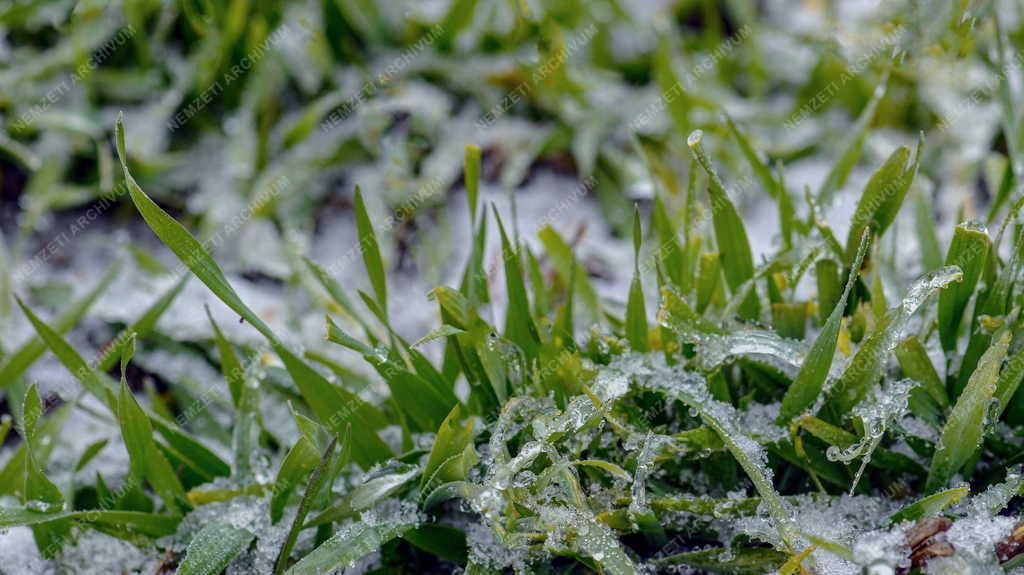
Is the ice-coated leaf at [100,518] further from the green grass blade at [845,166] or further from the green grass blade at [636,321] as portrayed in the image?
the green grass blade at [845,166]

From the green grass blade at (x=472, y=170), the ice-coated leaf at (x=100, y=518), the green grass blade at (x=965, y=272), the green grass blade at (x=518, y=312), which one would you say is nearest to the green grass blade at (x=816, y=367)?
the green grass blade at (x=965, y=272)

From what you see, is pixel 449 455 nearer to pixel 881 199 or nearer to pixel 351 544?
pixel 351 544

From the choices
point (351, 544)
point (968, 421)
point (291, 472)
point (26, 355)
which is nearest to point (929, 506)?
point (968, 421)

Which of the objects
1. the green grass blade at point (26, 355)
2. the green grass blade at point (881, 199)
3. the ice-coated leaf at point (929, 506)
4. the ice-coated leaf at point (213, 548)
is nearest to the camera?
the ice-coated leaf at point (929, 506)

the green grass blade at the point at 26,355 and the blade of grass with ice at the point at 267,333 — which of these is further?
the green grass blade at the point at 26,355

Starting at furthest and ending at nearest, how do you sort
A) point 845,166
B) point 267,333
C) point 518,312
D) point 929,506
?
point 845,166, point 518,312, point 267,333, point 929,506

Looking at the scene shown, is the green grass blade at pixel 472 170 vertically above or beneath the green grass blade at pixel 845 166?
above

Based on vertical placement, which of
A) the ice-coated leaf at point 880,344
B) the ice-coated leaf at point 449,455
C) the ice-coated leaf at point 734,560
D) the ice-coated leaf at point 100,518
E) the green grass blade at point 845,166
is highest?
the ice-coated leaf at point 100,518

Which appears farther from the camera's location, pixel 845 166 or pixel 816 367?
pixel 845 166

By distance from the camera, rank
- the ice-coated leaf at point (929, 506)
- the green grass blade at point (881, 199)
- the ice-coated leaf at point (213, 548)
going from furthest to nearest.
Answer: the green grass blade at point (881, 199), the ice-coated leaf at point (213, 548), the ice-coated leaf at point (929, 506)

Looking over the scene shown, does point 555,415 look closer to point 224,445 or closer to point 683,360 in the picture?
point 683,360

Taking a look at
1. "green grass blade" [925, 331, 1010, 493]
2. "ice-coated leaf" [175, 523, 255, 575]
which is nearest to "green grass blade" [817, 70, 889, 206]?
"green grass blade" [925, 331, 1010, 493]
